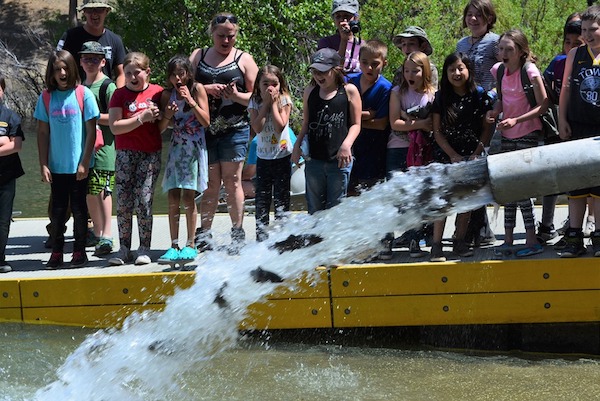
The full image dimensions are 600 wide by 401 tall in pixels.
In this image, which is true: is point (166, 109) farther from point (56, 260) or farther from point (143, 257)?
point (56, 260)

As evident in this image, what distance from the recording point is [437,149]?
27.1ft

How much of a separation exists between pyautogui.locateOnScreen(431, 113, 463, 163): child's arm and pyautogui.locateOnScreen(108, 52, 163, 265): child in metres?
2.21

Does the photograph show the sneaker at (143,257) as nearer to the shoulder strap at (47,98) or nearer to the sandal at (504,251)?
the shoulder strap at (47,98)

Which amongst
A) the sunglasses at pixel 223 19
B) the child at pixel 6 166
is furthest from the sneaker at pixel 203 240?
the sunglasses at pixel 223 19

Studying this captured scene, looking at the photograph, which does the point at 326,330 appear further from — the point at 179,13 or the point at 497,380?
the point at 179,13

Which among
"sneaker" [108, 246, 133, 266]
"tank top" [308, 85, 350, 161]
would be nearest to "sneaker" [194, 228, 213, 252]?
"sneaker" [108, 246, 133, 266]

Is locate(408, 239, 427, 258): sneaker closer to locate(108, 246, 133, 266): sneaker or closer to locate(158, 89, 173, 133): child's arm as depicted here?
locate(158, 89, 173, 133): child's arm

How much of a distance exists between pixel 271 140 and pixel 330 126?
0.56m

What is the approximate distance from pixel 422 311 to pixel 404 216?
4.15 feet

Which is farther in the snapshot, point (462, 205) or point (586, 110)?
point (586, 110)

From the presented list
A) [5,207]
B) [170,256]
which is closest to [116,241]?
[5,207]

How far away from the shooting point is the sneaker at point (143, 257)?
27.9 ft

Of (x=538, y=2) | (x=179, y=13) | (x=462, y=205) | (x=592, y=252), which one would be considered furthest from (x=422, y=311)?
(x=538, y=2)

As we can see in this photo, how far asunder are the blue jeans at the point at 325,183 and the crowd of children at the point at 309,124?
0.01m
